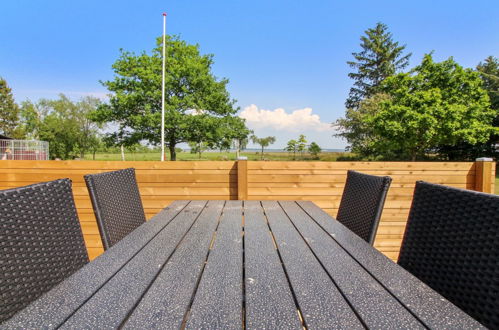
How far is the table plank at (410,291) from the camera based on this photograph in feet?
1.63

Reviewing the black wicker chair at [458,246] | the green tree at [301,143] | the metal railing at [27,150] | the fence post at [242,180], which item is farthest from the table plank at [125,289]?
the green tree at [301,143]

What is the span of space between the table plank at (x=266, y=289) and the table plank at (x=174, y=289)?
0.14 metres

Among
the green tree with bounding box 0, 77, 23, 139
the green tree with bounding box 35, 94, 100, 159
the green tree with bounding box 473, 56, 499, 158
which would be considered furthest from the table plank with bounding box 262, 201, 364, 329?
the green tree with bounding box 0, 77, 23, 139

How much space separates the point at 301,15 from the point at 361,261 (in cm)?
1595

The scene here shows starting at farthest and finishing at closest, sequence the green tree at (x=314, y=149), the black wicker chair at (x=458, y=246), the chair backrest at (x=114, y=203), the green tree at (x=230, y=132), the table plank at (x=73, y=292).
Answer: the green tree at (x=314, y=149) < the green tree at (x=230, y=132) < the chair backrest at (x=114, y=203) < the black wicker chair at (x=458, y=246) < the table plank at (x=73, y=292)

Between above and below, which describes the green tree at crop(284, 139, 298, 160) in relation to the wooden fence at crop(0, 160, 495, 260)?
above

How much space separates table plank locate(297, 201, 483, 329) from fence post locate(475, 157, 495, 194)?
240cm

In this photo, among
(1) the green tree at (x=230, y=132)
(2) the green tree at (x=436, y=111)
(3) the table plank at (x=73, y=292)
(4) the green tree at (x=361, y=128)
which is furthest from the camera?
(4) the green tree at (x=361, y=128)

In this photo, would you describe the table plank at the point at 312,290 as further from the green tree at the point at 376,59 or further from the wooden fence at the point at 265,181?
the green tree at the point at 376,59

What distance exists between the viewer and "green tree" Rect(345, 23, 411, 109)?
23.3m

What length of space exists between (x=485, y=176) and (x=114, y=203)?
10.8ft

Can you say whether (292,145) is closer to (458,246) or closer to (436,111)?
(436,111)

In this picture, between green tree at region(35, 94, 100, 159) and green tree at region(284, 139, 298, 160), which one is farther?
green tree at region(284, 139, 298, 160)

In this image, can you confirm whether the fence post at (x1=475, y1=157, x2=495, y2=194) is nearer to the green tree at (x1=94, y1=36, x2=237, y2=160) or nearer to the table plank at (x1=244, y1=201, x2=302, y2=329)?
the table plank at (x1=244, y1=201, x2=302, y2=329)
